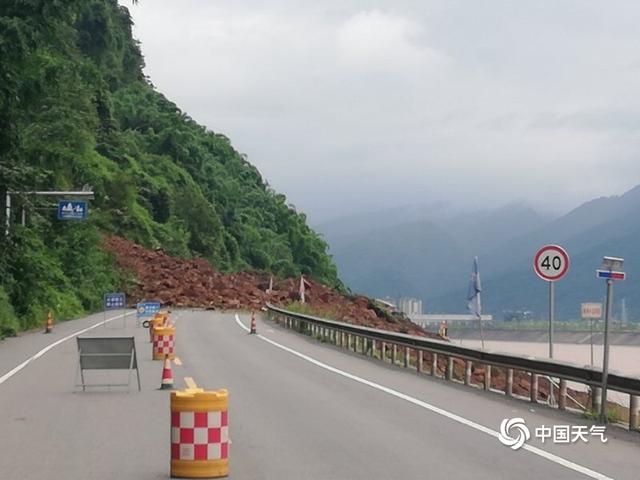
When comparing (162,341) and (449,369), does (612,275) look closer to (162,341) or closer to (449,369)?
(449,369)

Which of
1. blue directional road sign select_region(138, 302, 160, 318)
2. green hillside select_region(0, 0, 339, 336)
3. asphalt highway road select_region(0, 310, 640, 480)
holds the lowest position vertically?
asphalt highway road select_region(0, 310, 640, 480)

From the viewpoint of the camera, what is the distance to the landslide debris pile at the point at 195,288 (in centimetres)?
7700

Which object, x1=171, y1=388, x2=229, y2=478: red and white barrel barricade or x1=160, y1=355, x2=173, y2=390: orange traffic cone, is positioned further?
x1=160, y1=355, x2=173, y2=390: orange traffic cone

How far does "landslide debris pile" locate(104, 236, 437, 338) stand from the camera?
77000 millimetres

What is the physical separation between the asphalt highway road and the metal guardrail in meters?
0.43

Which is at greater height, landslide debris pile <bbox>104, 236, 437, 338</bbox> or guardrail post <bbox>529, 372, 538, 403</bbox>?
landslide debris pile <bbox>104, 236, 437, 338</bbox>

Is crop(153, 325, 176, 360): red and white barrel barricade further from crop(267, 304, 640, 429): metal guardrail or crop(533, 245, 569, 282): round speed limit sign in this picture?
crop(533, 245, 569, 282): round speed limit sign

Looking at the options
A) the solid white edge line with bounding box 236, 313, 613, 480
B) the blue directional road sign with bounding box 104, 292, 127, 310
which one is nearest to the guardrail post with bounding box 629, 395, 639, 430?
the solid white edge line with bounding box 236, 313, 613, 480

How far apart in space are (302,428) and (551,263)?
6894 mm

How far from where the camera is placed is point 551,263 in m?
19.3

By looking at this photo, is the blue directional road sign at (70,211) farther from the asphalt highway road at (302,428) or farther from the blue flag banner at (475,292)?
the blue flag banner at (475,292)

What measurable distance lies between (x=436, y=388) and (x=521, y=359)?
2256 millimetres

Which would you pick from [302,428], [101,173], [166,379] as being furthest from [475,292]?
[101,173]

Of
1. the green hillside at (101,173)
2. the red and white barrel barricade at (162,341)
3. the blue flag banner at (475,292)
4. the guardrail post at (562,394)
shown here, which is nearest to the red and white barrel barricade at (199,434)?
the guardrail post at (562,394)
